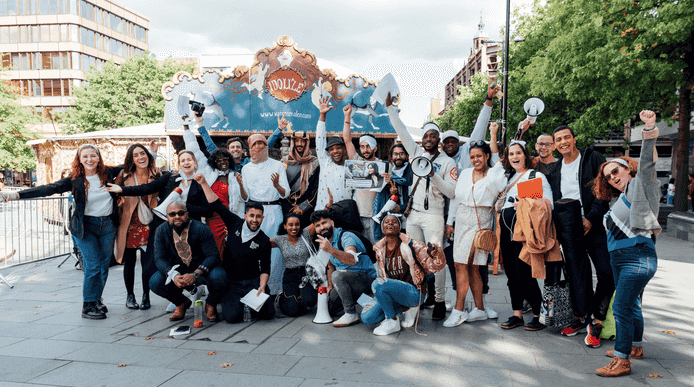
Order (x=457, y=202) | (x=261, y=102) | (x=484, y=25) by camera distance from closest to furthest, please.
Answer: (x=457, y=202)
(x=261, y=102)
(x=484, y=25)

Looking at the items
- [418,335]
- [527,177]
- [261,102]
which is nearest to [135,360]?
[418,335]

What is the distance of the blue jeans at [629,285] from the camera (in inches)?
133

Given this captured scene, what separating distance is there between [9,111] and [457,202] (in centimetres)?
3023

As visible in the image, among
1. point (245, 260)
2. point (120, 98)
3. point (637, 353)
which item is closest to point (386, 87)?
point (245, 260)

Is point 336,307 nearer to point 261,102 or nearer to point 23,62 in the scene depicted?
point 261,102

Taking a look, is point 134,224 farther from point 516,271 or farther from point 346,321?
point 516,271

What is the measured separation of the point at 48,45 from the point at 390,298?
60.6 metres

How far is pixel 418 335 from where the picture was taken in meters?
4.45

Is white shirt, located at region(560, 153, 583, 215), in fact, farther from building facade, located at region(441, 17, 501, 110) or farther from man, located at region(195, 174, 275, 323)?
building facade, located at region(441, 17, 501, 110)

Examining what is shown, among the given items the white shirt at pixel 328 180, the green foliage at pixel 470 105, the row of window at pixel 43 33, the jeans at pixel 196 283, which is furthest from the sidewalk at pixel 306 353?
the row of window at pixel 43 33

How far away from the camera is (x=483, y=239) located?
4.50 meters

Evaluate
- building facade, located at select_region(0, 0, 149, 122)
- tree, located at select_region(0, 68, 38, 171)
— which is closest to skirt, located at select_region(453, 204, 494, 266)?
tree, located at select_region(0, 68, 38, 171)

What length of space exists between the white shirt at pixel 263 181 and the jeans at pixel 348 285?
135cm

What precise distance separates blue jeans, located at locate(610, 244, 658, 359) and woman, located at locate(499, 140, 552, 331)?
1.08 meters
